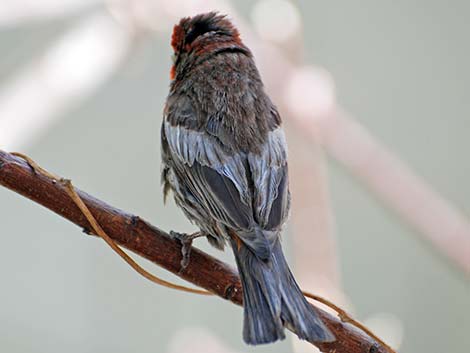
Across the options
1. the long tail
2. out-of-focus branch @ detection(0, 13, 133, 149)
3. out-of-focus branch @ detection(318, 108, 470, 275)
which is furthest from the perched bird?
out-of-focus branch @ detection(0, 13, 133, 149)

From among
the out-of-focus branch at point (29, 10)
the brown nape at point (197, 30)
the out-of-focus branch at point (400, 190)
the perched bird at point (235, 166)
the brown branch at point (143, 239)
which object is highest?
the out-of-focus branch at point (400, 190)

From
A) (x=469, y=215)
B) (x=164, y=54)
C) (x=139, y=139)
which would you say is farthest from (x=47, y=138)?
(x=469, y=215)

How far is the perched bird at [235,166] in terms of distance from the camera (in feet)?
6.54

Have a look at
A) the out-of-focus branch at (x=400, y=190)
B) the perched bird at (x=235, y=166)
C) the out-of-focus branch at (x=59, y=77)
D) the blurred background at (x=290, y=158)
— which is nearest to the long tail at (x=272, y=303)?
the perched bird at (x=235, y=166)

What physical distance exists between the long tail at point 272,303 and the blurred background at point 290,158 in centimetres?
175

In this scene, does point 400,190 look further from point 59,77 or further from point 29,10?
point 29,10

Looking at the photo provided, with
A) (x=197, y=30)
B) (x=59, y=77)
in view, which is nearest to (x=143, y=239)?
(x=197, y=30)

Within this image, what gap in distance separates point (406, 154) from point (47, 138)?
8.02 ft

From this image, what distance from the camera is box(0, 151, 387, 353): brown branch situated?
198 cm

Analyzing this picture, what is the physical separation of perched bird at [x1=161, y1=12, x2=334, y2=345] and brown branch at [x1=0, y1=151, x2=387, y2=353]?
0.06 m

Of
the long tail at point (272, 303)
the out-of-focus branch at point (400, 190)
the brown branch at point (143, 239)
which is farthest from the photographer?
the out-of-focus branch at point (400, 190)

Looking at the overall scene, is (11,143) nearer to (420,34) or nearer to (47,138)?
(47,138)

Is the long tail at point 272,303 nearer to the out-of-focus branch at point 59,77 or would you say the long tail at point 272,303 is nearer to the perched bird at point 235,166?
the perched bird at point 235,166

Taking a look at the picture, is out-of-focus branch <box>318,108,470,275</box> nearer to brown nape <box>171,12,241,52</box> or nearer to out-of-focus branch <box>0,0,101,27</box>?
brown nape <box>171,12,241,52</box>
